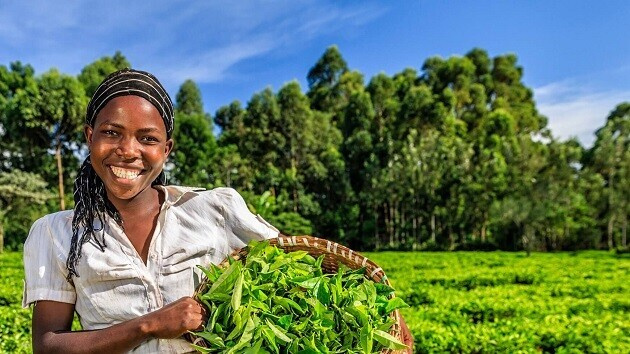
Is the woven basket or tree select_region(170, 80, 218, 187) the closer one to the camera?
the woven basket

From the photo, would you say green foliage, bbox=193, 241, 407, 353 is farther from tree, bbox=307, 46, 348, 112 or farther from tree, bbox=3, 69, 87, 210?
tree, bbox=307, 46, 348, 112

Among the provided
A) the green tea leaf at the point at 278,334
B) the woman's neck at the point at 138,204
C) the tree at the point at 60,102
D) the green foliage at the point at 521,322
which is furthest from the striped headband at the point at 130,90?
the tree at the point at 60,102

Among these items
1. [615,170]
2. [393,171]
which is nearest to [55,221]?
[393,171]

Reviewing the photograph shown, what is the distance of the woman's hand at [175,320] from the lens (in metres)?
1.36

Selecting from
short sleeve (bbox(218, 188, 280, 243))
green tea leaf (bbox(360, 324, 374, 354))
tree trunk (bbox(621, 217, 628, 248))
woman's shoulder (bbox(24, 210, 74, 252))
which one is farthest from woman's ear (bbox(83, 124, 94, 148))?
tree trunk (bbox(621, 217, 628, 248))

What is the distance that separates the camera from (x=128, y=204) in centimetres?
167

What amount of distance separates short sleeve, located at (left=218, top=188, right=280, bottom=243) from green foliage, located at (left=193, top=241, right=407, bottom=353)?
16 centimetres

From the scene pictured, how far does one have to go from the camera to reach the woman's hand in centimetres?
136

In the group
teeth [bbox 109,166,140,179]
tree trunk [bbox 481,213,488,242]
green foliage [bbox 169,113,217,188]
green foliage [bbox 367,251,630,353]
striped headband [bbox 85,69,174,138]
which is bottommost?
green foliage [bbox 367,251,630,353]

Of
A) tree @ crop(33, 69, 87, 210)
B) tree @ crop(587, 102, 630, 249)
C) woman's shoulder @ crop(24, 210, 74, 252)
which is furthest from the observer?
tree @ crop(587, 102, 630, 249)

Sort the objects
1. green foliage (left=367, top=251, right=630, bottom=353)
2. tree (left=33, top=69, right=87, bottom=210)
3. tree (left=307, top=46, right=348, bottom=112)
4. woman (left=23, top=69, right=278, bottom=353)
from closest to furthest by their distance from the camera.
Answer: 1. woman (left=23, top=69, right=278, bottom=353)
2. green foliage (left=367, top=251, right=630, bottom=353)
3. tree (left=33, top=69, right=87, bottom=210)
4. tree (left=307, top=46, right=348, bottom=112)

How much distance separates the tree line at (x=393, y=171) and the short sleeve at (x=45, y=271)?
2501 cm

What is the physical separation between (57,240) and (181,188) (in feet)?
1.34

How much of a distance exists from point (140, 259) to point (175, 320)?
313 mm
